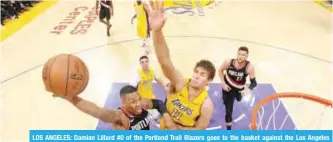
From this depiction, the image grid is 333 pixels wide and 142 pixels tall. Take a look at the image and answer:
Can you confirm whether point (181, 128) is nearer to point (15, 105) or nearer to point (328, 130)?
point (328, 130)

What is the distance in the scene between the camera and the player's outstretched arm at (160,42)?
2.41m

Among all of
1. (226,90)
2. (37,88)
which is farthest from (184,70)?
(37,88)

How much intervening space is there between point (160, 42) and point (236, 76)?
74.2 inches

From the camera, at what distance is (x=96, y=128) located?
459cm

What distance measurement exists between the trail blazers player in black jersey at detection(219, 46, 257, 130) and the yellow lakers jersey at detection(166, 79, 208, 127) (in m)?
1.18

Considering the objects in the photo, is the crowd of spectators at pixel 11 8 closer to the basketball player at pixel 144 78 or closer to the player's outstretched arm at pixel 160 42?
the basketball player at pixel 144 78

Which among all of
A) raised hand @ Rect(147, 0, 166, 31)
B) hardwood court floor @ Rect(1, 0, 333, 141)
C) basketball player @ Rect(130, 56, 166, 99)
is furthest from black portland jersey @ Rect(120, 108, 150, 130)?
hardwood court floor @ Rect(1, 0, 333, 141)

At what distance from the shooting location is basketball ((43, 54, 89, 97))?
2715 millimetres

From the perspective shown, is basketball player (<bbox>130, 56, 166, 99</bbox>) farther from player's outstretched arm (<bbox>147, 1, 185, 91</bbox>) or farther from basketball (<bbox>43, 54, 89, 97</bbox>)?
basketball (<bbox>43, 54, 89, 97</bbox>)

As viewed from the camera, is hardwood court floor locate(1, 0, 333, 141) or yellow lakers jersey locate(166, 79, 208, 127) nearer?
yellow lakers jersey locate(166, 79, 208, 127)

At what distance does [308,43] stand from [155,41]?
620cm

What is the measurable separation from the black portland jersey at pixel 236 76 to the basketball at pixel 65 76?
6.61 feet

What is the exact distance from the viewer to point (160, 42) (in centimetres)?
259

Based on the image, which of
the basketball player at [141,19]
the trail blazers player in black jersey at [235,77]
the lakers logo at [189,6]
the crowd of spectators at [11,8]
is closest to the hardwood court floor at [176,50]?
the lakers logo at [189,6]
